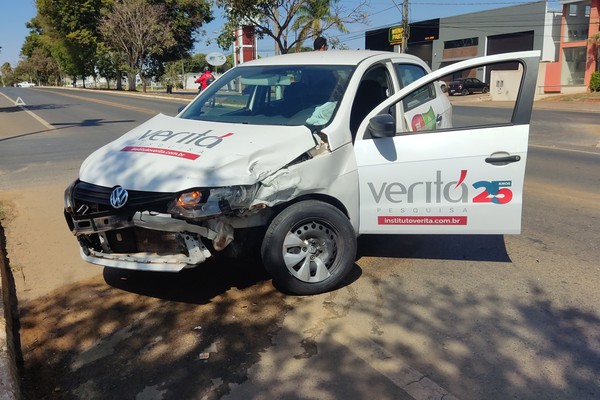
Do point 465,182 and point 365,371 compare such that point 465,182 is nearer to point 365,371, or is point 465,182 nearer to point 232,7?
point 365,371

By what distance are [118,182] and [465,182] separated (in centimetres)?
267

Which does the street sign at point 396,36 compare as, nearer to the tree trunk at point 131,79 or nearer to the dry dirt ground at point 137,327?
the tree trunk at point 131,79

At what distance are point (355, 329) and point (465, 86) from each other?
42.6 metres

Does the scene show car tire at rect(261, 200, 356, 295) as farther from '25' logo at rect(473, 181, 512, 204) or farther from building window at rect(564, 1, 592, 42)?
building window at rect(564, 1, 592, 42)

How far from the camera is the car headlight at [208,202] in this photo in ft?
11.5

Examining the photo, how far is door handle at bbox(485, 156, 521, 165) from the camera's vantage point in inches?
165

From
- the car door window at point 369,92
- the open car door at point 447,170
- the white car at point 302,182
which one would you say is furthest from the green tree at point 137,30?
the open car door at point 447,170

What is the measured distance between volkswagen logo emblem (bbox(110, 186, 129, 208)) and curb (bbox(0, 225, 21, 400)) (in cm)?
110

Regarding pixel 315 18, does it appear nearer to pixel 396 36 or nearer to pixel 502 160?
pixel 396 36

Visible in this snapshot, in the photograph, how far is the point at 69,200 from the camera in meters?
4.00

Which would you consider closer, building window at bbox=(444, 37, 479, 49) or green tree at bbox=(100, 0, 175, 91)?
green tree at bbox=(100, 0, 175, 91)

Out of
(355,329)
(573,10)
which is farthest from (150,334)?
(573,10)

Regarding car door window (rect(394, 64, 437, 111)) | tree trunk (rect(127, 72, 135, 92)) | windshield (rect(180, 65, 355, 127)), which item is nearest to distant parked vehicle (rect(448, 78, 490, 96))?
tree trunk (rect(127, 72, 135, 92))

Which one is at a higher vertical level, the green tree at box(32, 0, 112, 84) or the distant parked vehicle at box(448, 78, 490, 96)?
the green tree at box(32, 0, 112, 84)
